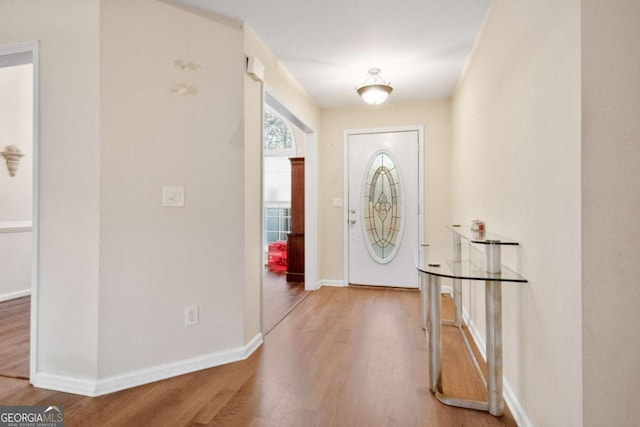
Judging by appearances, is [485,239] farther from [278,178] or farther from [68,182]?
[278,178]

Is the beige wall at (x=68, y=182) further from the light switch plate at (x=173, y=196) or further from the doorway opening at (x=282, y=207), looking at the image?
the doorway opening at (x=282, y=207)

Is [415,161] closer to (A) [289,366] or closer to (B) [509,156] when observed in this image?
(B) [509,156]

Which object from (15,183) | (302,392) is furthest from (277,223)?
(302,392)

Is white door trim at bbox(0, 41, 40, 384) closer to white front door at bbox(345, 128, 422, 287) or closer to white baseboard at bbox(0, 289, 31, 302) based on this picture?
white baseboard at bbox(0, 289, 31, 302)

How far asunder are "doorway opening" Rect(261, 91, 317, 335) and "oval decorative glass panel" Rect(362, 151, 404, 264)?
0.72 meters

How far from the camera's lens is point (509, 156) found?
6.20ft

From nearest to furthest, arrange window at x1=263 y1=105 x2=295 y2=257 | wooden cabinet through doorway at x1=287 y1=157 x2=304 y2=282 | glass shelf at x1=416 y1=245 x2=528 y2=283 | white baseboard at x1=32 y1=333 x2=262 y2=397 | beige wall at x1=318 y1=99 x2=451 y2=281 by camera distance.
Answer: glass shelf at x1=416 y1=245 x2=528 y2=283, white baseboard at x1=32 y1=333 x2=262 y2=397, beige wall at x1=318 y1=99 x2=451 y2=281, wooden cabinet through doorway at x1=287 y1=157 x2=304 y2=282, window at x1=263 y1=105 x2=295 y2=257

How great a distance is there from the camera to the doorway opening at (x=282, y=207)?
12.5 feet

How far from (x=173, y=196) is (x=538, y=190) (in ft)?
6.46

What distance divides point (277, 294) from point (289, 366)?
1938mm

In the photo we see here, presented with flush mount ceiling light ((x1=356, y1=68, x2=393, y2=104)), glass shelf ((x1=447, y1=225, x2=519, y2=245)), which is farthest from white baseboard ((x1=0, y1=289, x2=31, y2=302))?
glass shelf ((x1=447, y1=225, x2=519, y2=245))

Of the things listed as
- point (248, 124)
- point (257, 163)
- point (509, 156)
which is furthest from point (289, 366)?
point (509, 156)

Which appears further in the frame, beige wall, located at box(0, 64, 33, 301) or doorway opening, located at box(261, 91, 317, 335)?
beige wall, located at box(0, 64, 33, 301)

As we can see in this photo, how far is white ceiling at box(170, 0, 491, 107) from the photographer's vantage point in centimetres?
228
